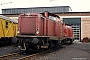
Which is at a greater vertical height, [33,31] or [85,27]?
[33,31]

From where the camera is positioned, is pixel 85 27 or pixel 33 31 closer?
pixel 33 31

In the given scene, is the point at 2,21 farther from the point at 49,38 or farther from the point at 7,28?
the point at 49,38

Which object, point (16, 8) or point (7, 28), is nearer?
point (7, 28)

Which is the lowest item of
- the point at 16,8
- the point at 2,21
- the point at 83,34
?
the point at 83,34

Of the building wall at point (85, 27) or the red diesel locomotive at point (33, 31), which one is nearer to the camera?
the red diesel locomotive at point (33, 31)

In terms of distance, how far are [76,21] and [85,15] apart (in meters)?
→ 2.52

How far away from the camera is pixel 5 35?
2427 centimetres

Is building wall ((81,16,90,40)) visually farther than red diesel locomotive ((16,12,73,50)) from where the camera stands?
Yes

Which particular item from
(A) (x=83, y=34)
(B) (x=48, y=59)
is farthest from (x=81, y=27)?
(B) (x=48, y=59)

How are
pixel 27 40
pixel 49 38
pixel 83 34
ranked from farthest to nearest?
1. pixel 83 34
2. pixel 49 38
3. pixel 27 40

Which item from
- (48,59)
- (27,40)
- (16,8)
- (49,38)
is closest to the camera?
(48,59)

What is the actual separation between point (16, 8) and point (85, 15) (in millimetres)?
26300

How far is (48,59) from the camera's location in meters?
13.3

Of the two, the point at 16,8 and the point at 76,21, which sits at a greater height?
the point at 16,8
